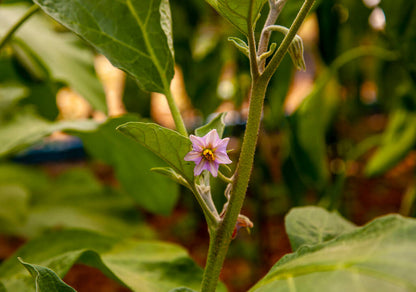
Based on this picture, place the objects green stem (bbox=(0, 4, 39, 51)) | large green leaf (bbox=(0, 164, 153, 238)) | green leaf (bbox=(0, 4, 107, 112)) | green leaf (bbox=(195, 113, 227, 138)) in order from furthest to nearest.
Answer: large green leaf (bbox=(0, 164, 153, 238))
green leaf (bbox=(0, 4, 107, 112))
green stem (bbox=(0, 4, 39, 51))
green leaf (bbox=(195, 113, 227, 138))

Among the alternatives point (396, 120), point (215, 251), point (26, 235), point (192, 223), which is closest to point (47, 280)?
point (215, 251)

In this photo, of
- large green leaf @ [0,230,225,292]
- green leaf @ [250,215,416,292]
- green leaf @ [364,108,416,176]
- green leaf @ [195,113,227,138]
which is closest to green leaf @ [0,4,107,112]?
large green leaf @ [0,230,225,292]

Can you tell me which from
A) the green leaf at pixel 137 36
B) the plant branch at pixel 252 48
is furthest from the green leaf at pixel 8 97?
the plant branch at pixel 252 48

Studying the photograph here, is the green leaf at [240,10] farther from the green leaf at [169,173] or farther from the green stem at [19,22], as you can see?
the green stem at [19,22]

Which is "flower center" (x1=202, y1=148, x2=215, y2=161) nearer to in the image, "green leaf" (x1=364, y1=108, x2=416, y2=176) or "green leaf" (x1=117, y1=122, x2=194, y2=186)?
"green leaf" (x1=117, y1=122, x2=194, y2=186)

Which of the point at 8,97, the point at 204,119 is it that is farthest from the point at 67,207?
the point at 204,119

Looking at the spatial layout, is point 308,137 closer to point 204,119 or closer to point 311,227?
point 311,227
